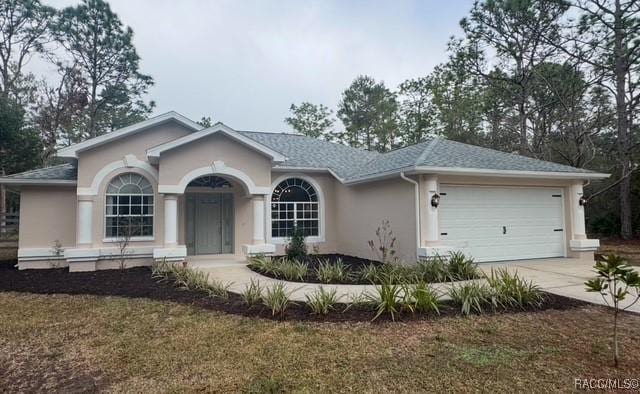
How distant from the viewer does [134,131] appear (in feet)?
37.1

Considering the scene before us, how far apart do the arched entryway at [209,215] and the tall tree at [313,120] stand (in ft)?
75.2

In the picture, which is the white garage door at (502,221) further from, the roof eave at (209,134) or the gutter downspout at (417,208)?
the roof eave at (209,134)

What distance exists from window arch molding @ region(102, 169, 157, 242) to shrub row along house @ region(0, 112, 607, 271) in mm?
31

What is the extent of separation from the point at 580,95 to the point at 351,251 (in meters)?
17.0

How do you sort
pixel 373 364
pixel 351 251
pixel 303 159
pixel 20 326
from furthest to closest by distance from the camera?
1. pixel 303 159
2. pixel 351 251
3. pixel 20 326
4. pixel 373 364

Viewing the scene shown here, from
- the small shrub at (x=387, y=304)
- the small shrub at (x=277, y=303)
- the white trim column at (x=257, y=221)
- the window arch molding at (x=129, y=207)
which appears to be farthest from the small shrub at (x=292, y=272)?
the window arch molding at (x=129, y=207)

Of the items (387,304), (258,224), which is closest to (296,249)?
(258,224)

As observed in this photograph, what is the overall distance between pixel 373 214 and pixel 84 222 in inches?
345

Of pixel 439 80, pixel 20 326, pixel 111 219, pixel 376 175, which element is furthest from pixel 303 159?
Result: pixel 439 80

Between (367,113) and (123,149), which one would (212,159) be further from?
(367,113)

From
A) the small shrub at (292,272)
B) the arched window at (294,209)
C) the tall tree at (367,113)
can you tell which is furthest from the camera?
the tall tree at (367,113)

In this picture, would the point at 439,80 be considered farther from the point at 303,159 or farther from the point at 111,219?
the point at 111,219

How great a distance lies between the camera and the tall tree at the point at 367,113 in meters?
32.8

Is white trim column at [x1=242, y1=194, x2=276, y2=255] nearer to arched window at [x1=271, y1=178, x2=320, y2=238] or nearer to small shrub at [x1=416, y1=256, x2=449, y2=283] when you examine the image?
arched window at [x1=271, y1=178, x2=320, y2=238]
